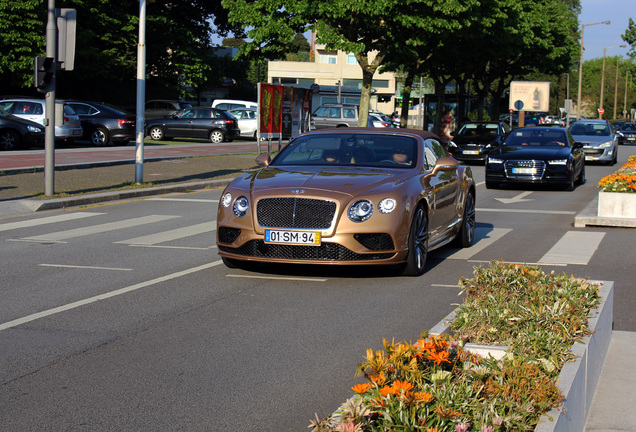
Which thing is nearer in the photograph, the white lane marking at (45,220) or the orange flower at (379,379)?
the orange flower at (379,379)

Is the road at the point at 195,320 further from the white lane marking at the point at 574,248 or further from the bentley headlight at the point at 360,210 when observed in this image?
the bentley headlight at the point at 360,210

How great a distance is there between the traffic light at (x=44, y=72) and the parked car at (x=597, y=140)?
20781 mm

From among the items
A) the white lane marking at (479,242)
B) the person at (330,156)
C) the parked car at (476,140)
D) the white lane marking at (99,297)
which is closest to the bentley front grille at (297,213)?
the white lane marking at (99,297)

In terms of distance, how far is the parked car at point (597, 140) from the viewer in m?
30.5

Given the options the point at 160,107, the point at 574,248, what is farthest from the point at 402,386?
the point at 160,107

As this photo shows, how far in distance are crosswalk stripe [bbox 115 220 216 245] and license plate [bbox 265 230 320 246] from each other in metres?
3.22

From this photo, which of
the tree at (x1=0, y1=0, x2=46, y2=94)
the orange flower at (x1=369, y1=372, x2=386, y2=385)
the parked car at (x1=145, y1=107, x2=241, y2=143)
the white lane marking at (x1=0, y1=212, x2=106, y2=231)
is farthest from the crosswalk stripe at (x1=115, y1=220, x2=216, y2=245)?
the tree at (x1=0, y1=0, x2=46, y2=94)

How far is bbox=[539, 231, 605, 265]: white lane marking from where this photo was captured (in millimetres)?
9779

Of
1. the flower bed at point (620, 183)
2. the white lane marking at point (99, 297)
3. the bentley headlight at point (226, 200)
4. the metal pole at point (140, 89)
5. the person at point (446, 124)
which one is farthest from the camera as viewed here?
the person at point (446, 124)

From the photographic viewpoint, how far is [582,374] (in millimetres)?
4047

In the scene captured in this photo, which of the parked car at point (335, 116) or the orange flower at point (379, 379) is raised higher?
the parked car at point (335, 116)

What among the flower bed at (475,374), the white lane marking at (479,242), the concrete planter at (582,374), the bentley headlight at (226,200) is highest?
the bentley headlight at (226,200)

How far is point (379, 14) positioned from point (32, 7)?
1674 centimetres

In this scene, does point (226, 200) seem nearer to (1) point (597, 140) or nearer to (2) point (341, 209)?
(2) point (341, 209)
